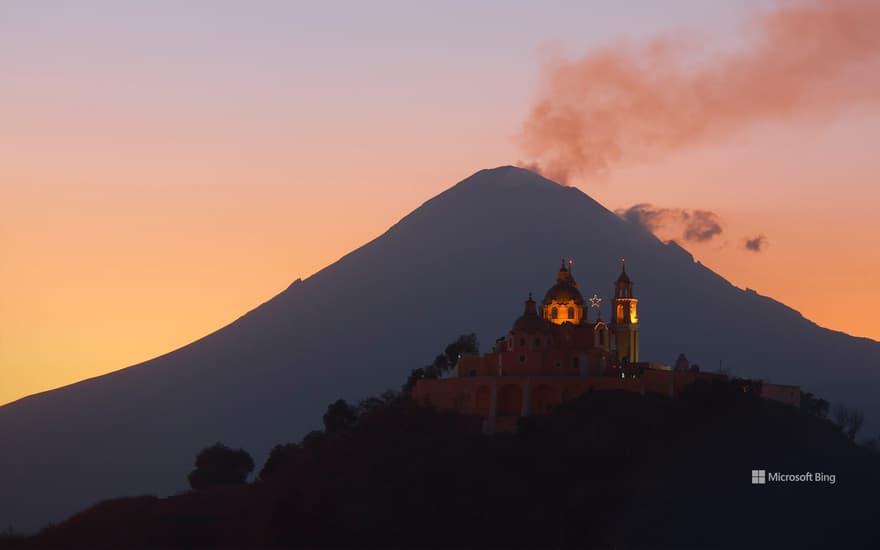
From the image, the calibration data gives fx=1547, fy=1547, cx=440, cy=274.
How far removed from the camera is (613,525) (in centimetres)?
8100

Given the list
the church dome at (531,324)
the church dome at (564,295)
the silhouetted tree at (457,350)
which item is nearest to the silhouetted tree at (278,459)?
the silhouetted tree at (457,350)

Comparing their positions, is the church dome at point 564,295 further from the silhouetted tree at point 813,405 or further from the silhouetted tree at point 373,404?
the silhouetted tree at point 813,405

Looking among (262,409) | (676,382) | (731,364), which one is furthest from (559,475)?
(262,409)

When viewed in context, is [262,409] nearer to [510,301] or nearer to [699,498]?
[510,301]

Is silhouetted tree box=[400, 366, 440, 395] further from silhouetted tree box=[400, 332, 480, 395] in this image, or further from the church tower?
the church tower

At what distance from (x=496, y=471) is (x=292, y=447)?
90.4 feet

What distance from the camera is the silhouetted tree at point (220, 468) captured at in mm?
110375

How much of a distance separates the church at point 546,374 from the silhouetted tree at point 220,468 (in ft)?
82.6

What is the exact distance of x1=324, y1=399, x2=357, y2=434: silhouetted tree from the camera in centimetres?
10588

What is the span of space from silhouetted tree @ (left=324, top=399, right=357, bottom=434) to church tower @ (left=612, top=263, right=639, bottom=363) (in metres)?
19.9

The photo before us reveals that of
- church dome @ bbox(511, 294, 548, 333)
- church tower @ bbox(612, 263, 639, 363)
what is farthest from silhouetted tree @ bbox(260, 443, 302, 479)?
church tower @ bbox(612, 263, 639, 363)

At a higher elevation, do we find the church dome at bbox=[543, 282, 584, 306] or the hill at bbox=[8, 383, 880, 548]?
the church dome at bbox=[543, 282, 584, 306]

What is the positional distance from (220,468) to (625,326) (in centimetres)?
3280

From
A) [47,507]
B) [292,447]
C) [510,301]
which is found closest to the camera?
[292,447]
